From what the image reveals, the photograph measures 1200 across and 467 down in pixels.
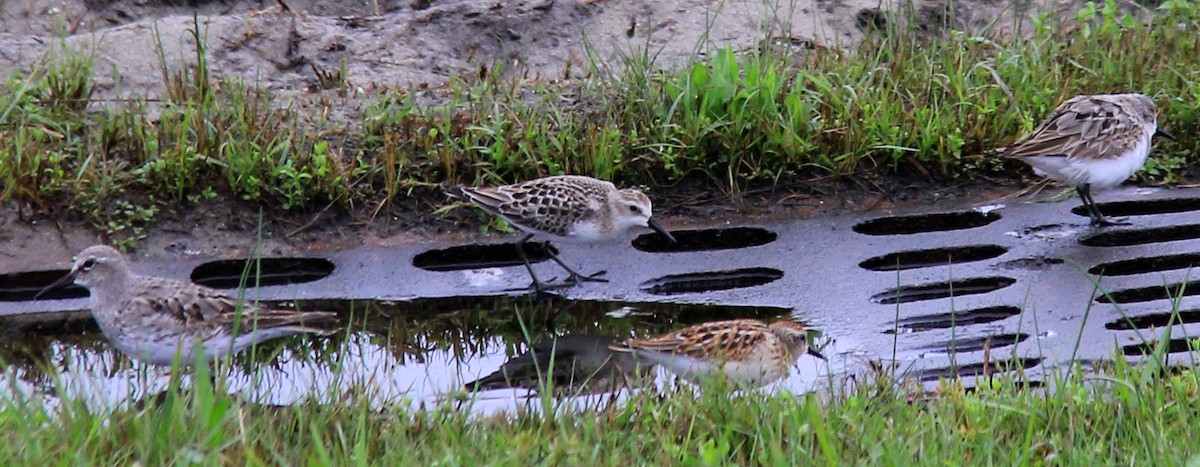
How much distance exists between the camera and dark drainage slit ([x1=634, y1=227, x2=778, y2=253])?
826 cm

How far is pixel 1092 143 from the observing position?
830cm

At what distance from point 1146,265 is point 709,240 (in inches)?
92.9

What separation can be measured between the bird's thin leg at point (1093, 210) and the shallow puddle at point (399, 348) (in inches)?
91.2

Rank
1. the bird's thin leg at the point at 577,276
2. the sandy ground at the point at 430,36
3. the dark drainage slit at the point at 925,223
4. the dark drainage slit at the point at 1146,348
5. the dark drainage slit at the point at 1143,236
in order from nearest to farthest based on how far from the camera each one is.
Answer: the dark drainage slit at the point at 1146,348 < the bird's thin leg at the point at 577,276 < the dark drainage slit at the point at 1143,236 < the dark drainage slit at the point at 925,223 < the sandy ground at the point at 430,36

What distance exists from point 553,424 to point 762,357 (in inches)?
52.7

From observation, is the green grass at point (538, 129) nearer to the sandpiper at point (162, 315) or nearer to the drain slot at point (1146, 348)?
the sandpiper at point (162, 315)

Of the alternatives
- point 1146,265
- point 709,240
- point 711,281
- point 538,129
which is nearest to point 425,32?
point 538,129

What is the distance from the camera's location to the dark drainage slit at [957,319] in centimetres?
705

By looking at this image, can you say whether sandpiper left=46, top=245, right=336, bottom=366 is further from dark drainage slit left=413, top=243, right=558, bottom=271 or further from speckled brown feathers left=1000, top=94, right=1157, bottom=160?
speckled brown feathers left=1000, top=94, right=1157, bottom=160

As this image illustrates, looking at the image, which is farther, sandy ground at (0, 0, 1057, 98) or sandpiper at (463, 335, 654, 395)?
sandy ground at (0, 0, 1057, 98)

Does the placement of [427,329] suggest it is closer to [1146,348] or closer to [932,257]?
[932,257]

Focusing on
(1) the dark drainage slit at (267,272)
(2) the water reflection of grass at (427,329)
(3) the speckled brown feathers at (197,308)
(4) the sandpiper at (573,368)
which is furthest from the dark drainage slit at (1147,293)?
(1) the dark drainage slit at (267,272)

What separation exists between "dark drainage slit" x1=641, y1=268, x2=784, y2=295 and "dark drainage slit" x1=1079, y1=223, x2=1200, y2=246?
1.87 meters

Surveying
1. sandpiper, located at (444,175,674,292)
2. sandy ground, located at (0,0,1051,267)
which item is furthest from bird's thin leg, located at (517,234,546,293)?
sandy ground, located at (0,0,1051,267)
